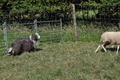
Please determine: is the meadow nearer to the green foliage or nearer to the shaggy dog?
the shaggy dog

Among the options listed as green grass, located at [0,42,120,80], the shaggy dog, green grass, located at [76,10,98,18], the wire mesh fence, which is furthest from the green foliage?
green grass, located at [0,42,120,80]

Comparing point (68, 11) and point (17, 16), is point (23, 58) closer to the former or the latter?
point (68, 11)

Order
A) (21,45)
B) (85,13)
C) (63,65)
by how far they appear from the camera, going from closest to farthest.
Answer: (63,65)
(21,45)
(85,13)

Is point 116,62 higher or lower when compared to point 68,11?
lower

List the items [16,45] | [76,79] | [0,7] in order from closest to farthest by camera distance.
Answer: [76,79], [16,45], [0,7]

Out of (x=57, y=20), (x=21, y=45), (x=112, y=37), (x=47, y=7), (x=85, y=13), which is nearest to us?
(x=112, y=37)

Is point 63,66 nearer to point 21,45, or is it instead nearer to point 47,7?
point 21,45

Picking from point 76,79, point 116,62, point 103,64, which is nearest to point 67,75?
point 76,79

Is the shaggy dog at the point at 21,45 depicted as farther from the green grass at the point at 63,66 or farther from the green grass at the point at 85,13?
the green grass at the point at 85,13

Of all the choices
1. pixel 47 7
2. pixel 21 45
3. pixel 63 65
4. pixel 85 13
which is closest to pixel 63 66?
pixel 63 65

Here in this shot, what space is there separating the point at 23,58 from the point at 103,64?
3.04m

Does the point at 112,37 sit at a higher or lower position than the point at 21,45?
higher

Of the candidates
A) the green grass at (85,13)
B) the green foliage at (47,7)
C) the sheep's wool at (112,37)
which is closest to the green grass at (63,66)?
the sheep's wool at (112,37)

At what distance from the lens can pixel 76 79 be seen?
596 cm
